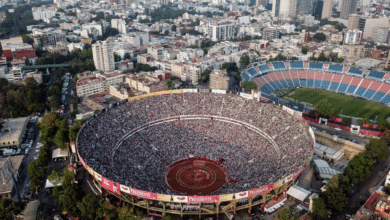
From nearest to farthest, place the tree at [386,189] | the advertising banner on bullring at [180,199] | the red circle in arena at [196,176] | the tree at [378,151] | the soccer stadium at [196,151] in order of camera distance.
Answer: the advertising banner on bullring at [180,199] → the soccer stadium at [196,151] → the tree at [386,189] → the red circle in arena at [196,176] → the tree at [378,151]

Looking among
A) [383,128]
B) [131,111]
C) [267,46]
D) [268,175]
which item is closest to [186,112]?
[131,111]

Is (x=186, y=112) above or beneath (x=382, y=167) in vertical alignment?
above

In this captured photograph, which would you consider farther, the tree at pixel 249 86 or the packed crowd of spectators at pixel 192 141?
the tree at pixel 249 86

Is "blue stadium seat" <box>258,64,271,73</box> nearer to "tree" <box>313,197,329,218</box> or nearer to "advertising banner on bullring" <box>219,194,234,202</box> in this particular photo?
"tree" <box>313,197,329,218</box>

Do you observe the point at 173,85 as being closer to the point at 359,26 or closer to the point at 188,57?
the point at 188,57

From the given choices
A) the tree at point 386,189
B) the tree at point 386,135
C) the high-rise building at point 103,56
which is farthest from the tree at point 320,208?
the high-rise building at point 103,56

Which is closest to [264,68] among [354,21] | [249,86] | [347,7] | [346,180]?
[249,86]

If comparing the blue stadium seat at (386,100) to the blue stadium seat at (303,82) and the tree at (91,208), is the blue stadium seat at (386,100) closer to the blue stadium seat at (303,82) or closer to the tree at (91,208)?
the blue stadium seat at (303,82)
